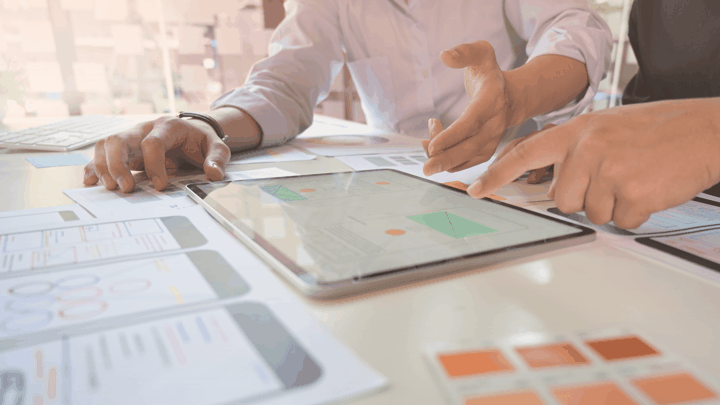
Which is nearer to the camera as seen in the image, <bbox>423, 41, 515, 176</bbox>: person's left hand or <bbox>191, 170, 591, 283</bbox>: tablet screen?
<bbox>191, 170, 591, 283</bbox>: tablet screen

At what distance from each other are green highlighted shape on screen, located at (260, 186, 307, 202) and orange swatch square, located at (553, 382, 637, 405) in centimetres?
38

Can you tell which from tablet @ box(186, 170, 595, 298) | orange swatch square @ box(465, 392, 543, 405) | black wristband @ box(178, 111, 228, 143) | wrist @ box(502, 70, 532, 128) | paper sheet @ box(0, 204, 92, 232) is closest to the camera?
orange swatch square @ box(465, 392, 543, 405)

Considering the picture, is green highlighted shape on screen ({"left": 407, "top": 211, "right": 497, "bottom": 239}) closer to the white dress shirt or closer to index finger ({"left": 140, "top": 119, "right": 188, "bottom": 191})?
index finger ({"left": 140, "top": 119, "right": 188, "bottom": 191})

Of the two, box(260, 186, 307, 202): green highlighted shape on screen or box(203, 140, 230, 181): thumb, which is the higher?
box(203, 140, 230, 181): thumb

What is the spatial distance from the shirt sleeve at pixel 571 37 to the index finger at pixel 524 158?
463 millimetres

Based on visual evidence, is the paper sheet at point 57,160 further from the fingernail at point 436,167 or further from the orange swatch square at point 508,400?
the orange swatch square at point 508,400

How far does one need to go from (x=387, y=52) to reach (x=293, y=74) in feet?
1.04

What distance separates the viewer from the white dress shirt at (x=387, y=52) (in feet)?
3.35

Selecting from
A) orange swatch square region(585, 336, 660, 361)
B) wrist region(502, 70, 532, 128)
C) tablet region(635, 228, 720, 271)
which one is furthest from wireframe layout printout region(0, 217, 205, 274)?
wrist region(502, 70, 532, 128)

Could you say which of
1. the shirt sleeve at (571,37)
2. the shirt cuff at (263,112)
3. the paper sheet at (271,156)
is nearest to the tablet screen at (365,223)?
the paper sheet at (271,156)

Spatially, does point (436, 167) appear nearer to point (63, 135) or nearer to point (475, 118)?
point (475, 118)

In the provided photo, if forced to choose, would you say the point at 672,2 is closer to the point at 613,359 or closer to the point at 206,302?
the point at 613,359

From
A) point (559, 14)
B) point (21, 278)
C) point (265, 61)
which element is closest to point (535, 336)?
point (21, 278)

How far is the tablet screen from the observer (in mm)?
363
